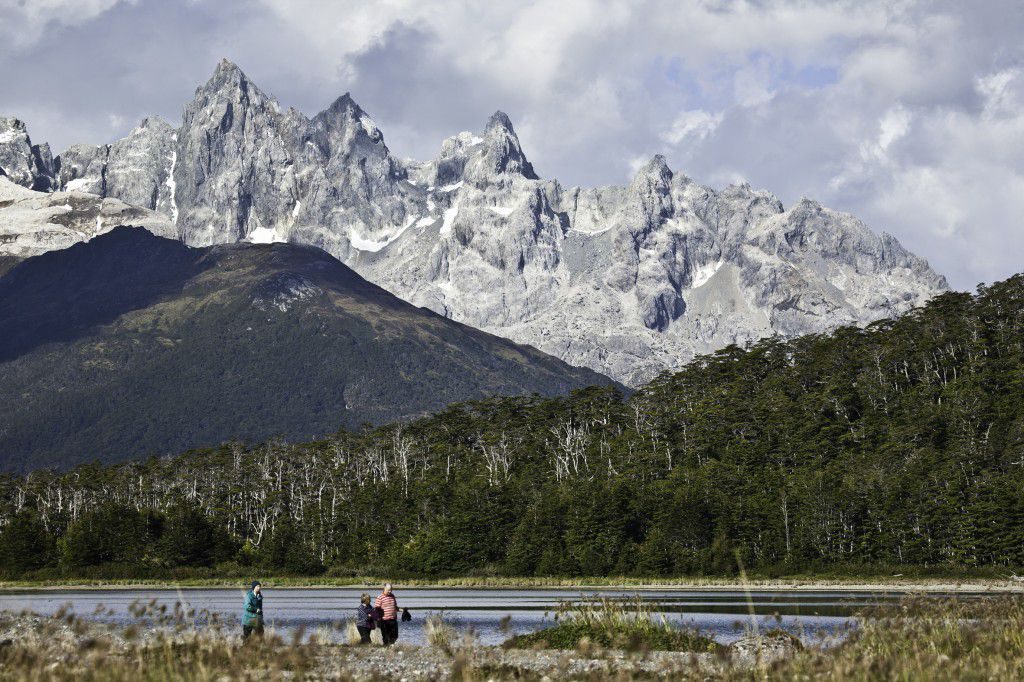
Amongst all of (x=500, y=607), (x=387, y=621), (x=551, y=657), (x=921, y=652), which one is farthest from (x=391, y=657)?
(x=500, y=607)

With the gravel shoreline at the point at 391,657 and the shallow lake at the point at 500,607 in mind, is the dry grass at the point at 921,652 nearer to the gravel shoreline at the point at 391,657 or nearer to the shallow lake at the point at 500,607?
the gravel shoreline at the point at 391,657

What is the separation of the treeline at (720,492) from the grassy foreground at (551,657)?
74.7 metres

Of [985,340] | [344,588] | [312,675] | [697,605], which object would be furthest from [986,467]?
[312,675]

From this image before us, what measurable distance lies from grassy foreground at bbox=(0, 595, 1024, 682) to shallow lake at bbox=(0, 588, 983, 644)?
11.3 feet

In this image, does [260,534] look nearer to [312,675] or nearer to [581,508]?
[581,508]

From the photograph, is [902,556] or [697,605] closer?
[697,605]

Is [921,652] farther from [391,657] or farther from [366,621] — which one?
[366,621]

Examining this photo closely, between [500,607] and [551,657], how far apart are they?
1885 inches

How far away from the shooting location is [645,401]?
19275 cm

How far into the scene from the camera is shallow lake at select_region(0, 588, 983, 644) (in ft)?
183

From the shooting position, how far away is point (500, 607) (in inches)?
3418

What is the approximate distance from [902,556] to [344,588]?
5992cm

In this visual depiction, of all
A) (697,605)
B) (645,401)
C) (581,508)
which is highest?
(645,401)

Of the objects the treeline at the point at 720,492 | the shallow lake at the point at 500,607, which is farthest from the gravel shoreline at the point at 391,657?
the treeline at the point at 720,492
